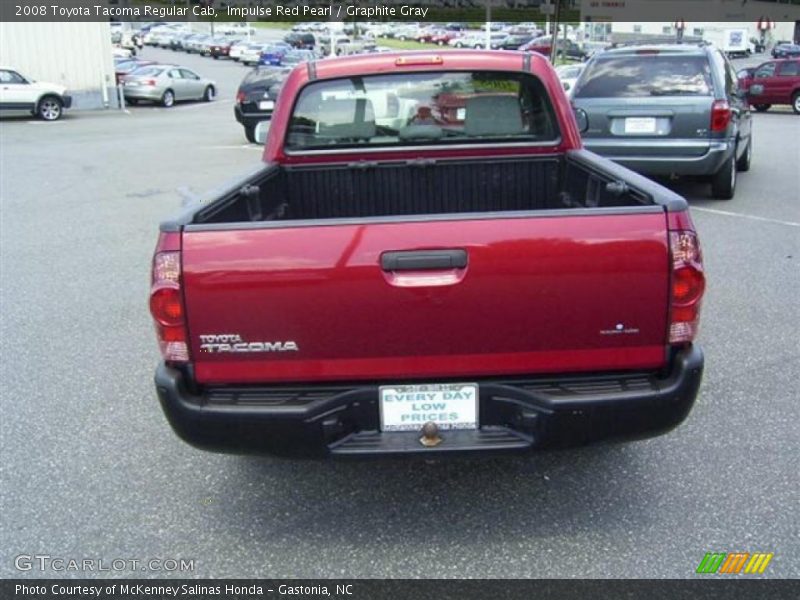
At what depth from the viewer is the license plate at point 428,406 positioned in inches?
110

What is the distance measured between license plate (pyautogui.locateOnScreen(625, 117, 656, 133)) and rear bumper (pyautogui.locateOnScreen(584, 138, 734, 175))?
0.13 meters

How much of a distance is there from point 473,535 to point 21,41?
2722 cm

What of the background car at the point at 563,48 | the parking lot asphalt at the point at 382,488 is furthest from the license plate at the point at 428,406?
the background car at the point at 563,48

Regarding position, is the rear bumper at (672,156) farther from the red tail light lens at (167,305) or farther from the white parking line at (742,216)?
the red tail light lens at (167,305)

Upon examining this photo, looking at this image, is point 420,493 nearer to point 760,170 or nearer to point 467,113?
point 467,113

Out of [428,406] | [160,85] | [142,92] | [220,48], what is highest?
[220,48]

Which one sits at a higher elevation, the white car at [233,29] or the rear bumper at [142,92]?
the white car at [233,29]

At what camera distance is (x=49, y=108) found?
2409 cm

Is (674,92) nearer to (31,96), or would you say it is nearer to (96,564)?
(96,564)

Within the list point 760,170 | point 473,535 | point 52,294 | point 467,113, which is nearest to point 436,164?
point 467,113

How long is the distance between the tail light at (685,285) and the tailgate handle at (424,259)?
732mm

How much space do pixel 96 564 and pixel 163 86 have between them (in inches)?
1151

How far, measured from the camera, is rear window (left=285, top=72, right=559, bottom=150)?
421 centimetres
